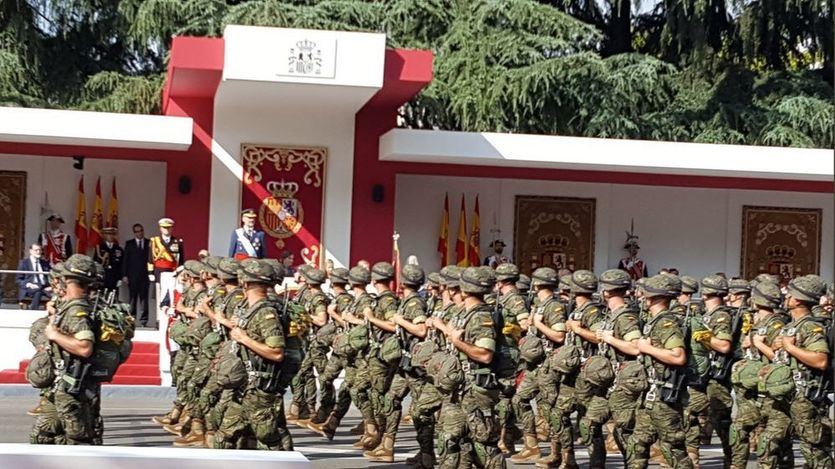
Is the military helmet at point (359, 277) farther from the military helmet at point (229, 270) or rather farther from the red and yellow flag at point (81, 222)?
the red and yellow flag at point (81, 222)

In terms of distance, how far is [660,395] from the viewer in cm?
1038

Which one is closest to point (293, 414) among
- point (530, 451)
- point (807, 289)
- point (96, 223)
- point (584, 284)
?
point (530, 451)

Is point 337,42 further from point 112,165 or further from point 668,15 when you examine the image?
point 668,15

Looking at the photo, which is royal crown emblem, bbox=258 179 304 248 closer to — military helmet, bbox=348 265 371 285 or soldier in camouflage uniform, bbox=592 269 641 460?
military helmet, bbox=348 265 371 285

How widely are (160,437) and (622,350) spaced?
5281 millimetres

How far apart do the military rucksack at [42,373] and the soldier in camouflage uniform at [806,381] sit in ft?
17.7

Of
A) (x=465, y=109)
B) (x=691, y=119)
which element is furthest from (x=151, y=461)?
(x=691, y=119)

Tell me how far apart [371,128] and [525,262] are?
3724 mm

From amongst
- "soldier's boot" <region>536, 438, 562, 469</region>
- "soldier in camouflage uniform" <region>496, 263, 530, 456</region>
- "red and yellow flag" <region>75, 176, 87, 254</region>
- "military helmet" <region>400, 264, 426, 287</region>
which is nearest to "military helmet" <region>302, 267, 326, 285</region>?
"military helmet" <region>400, 264, 426, 287</region>

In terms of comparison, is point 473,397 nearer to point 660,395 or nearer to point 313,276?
point 660,395

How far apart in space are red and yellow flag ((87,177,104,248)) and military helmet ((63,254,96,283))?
11.8 m

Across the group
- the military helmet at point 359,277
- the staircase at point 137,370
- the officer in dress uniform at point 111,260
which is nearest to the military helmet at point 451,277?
the military helmet at point 359,277

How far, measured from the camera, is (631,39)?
100.0 feet

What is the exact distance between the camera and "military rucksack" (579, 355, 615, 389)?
10.8 metres
